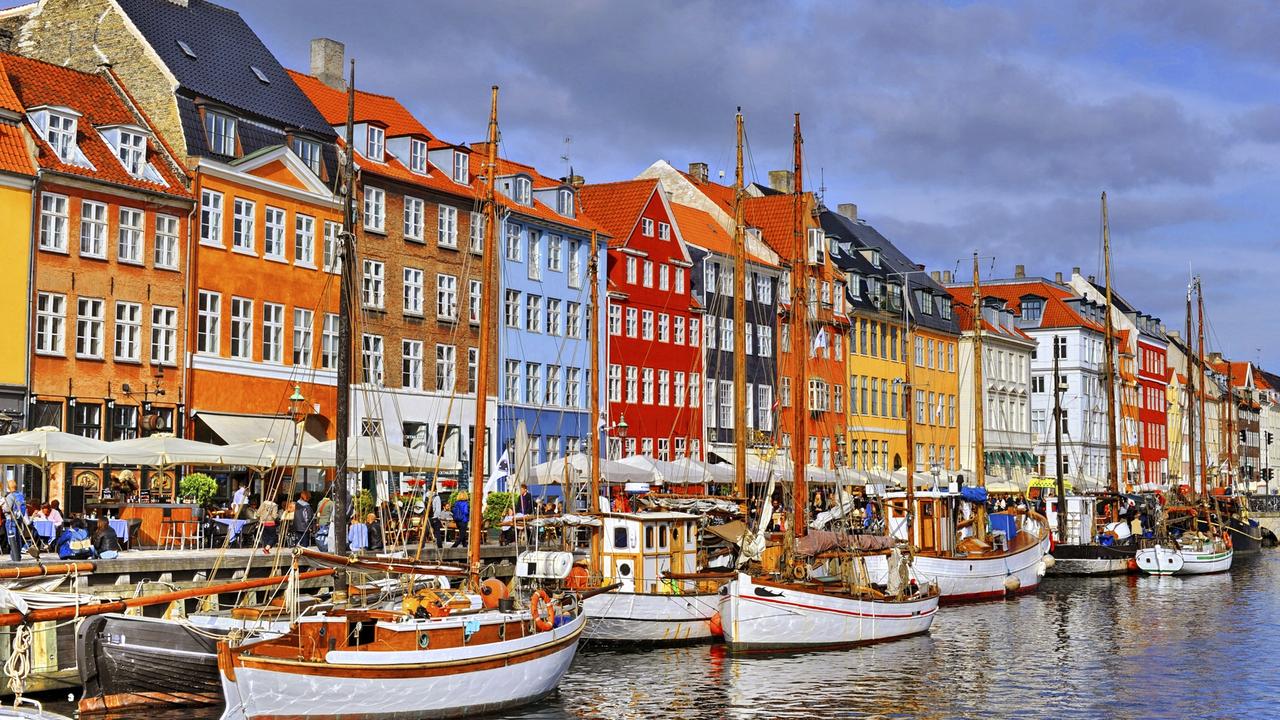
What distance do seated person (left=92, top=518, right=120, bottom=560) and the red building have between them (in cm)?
3632

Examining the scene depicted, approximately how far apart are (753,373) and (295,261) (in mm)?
32158

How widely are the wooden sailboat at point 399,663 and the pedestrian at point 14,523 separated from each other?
8.23 metres

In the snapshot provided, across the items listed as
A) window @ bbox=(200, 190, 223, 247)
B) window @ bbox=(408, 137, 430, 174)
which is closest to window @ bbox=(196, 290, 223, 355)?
window @ bbox=(200, 190, 223, 247)

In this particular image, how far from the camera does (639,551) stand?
38906mm

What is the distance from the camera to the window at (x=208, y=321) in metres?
50.3

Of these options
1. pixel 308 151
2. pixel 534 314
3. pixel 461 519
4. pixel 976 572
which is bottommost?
pixel 976 572

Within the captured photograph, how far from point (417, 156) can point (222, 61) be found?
27.9ft

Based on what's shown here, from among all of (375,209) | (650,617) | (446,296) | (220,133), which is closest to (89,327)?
(220,133)

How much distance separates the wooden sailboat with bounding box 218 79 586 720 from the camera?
970 inches

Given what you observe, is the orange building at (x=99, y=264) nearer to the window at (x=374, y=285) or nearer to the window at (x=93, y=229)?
the window at (x=93, y=229)

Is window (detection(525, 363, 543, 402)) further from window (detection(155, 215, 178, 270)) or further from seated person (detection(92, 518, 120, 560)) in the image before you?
seated person (detection(92, 518, 120, 560))

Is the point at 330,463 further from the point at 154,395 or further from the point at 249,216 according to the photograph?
the point at 249,216

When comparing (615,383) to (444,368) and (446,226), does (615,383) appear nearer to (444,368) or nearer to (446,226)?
(444,368)

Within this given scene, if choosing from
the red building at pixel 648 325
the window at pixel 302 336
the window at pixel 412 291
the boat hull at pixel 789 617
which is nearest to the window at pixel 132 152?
the window at pixel 302 336
